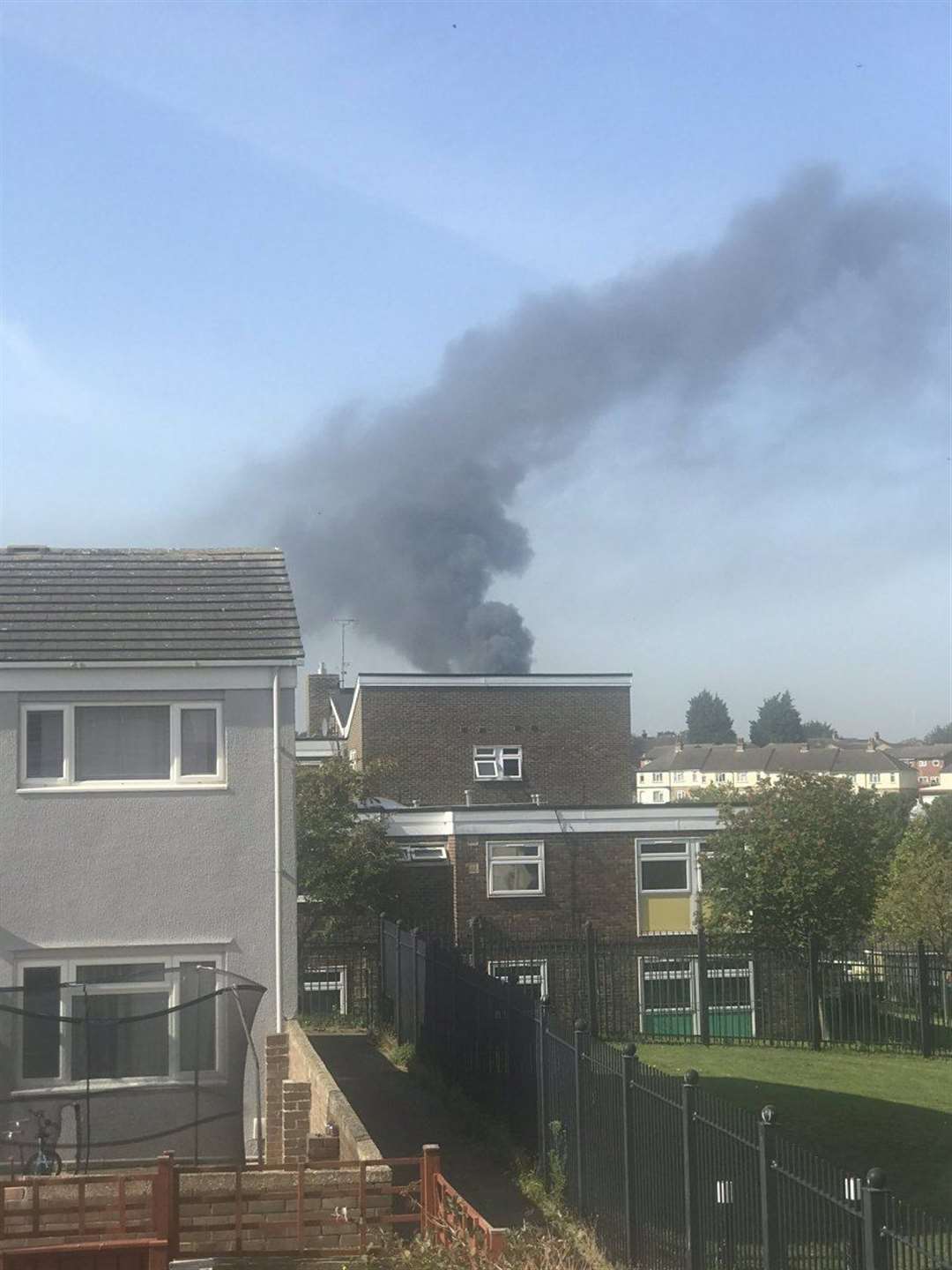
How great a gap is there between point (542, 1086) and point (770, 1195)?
18.1 feet

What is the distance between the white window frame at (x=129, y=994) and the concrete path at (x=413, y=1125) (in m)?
2.48

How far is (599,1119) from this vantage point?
464 inches

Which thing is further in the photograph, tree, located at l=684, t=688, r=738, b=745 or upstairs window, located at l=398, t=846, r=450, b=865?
tree, located at l=684, t=688, r=738, b=745

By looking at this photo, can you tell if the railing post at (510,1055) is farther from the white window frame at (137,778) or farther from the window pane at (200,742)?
the window pane at (200,742)

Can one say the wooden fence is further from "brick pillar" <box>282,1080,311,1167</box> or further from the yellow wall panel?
the yellow wall panel

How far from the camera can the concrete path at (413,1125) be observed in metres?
13.4

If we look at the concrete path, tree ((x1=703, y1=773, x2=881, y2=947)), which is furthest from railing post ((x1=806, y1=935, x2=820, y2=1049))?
the concrete path

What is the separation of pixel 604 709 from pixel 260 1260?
3747cm

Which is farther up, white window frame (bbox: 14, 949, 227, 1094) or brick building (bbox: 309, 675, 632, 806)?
brick building (bbox: 309, 675, 632, 806)

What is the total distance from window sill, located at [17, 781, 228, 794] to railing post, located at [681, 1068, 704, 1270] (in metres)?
7.48

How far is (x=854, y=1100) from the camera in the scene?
62.2 ft

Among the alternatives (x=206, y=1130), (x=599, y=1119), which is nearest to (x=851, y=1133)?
(x=599, y=1119)

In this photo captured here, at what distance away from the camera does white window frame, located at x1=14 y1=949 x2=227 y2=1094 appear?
45.8 feet

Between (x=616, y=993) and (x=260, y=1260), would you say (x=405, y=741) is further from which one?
(x=260, y=1260)
